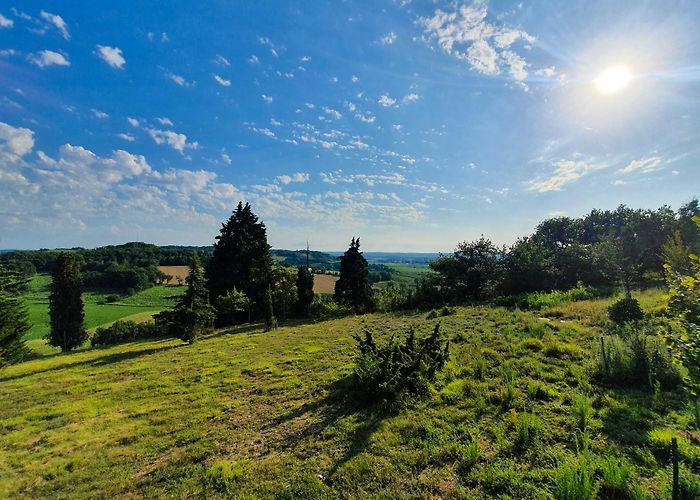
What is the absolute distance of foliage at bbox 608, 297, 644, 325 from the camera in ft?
38.1

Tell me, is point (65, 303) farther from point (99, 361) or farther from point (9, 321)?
point (99, 361)

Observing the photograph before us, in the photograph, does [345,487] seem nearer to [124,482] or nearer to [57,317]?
[124,482]

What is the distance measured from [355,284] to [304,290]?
5649mm

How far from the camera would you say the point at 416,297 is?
96.1 ft

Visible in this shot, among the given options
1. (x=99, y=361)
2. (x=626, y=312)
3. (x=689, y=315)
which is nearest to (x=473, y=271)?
(x=626, y=312)

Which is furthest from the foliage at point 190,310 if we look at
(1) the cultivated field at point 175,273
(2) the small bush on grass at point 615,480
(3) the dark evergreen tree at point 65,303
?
(1) the cultivated field at point 175,273

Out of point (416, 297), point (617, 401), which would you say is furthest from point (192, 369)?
point (416, 297)

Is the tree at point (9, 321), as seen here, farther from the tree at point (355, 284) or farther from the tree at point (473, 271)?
the tree at point (473, 271)

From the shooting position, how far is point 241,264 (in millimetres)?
35906

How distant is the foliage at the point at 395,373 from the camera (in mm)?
7641

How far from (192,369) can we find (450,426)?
491 inches

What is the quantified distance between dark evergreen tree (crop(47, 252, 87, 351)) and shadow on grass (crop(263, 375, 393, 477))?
3779cm

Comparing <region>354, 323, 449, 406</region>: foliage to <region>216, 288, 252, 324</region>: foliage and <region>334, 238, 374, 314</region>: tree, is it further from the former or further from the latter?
<region>216, 288, 252, 324</region>: foliage

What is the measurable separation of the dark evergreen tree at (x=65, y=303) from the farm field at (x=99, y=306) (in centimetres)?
666
